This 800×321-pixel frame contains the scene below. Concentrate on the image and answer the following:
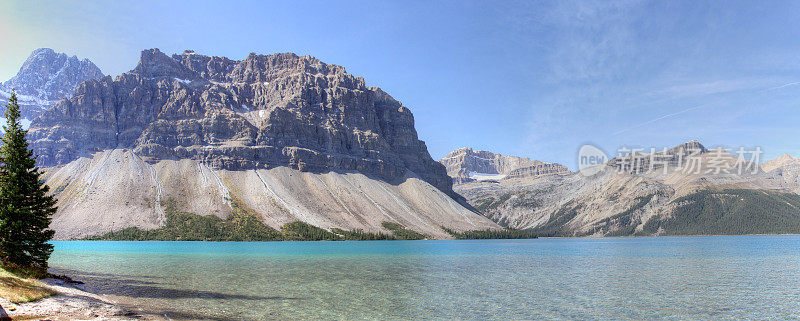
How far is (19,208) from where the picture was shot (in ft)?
137

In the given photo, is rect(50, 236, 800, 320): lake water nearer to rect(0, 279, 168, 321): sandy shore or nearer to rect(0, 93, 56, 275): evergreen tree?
rect(0, 279, 168, 321): sandy shore

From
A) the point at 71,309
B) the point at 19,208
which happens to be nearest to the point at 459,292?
the point at 71,309

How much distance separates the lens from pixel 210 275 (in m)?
61.4

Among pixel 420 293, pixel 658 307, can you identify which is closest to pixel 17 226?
pixel 420 293

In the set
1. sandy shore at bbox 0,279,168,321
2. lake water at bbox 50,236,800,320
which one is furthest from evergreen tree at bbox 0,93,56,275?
sandy shore at bbox 0,279,168,321

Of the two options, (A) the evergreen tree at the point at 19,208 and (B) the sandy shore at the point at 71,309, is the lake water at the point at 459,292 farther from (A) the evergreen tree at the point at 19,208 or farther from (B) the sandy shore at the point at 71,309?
(A) the evergreen tree at the point at 19,208

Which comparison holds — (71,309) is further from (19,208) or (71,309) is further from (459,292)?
(459,292)

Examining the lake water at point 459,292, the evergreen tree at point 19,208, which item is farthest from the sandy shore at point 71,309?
the evergreen tree at point 19,208

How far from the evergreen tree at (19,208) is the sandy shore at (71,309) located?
9117 mm

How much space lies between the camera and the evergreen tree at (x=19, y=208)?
40938mm

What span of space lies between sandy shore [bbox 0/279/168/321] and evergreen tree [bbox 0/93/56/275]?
9.12m

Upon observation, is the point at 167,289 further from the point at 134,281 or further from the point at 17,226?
the point at 17,226

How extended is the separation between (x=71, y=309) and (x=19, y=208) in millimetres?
18287

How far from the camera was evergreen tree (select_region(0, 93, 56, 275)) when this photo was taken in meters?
40.9
